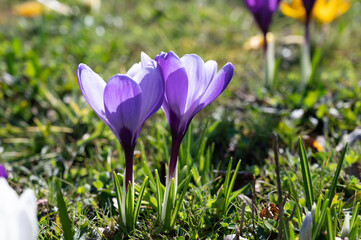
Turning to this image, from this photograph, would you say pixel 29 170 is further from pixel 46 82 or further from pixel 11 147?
pixel 46 82

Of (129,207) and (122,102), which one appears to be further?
(129,207)

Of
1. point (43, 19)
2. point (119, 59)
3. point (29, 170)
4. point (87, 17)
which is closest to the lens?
point (29, 170)

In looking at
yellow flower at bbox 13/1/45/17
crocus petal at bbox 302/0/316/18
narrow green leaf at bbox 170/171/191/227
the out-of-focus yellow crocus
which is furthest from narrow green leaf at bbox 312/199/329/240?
yellow flower at bbox 13/1/45/17

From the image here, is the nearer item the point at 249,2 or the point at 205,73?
the point at 205,73

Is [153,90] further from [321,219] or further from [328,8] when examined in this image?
Result: [328,8]

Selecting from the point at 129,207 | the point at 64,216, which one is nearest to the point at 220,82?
the point at 129,207

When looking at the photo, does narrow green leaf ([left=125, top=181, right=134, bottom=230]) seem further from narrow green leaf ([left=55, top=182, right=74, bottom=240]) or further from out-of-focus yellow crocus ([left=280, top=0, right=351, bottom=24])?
out-of-focus yellow crocus ([left=280, top=0, right=351, bottom=24])

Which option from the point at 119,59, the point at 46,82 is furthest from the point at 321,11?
the point at 46,82
